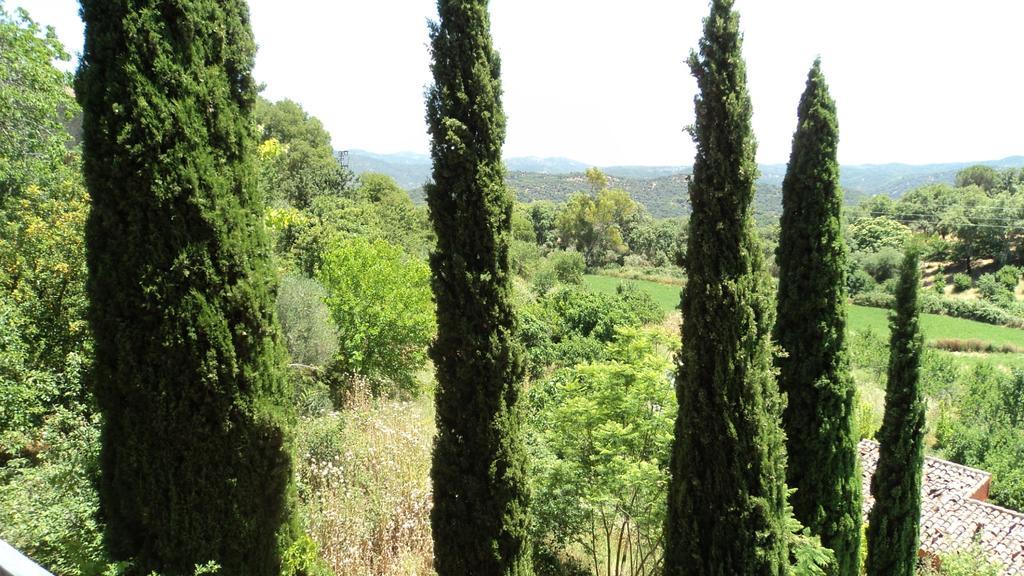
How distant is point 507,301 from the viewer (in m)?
5.15

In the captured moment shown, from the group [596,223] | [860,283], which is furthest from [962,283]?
[596,223]

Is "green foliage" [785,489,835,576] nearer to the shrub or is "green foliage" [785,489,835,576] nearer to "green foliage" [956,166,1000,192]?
the shrub

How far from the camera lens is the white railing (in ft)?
4.29

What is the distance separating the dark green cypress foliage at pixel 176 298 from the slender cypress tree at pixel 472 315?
1603 mm

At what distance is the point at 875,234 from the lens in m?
48.2

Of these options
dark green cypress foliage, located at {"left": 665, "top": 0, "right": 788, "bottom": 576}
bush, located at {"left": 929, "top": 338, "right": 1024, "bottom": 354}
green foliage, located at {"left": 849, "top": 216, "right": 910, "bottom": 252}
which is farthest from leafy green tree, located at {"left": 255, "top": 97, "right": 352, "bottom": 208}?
green foliage, located at {"left": 849, "top": 216, "right": 910, "bottom": 252}

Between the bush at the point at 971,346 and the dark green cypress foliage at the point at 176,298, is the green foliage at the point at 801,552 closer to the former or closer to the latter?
the dark green cypress foliage at the point at 176,298

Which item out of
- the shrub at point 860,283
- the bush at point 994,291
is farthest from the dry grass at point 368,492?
the bush at point 994,291

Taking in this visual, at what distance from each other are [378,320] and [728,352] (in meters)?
9.87

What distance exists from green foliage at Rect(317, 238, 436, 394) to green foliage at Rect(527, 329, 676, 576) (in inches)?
253

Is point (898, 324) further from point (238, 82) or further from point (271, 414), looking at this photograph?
point (238, 82)

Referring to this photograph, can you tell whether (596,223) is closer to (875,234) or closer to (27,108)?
(875,234)

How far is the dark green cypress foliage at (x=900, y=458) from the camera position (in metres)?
7.93

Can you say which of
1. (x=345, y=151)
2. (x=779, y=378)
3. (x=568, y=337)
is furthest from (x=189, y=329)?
(x=345, y=151)
